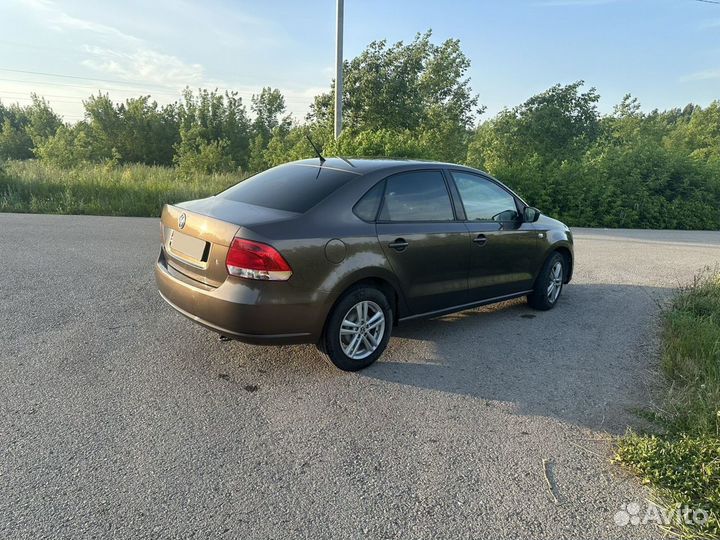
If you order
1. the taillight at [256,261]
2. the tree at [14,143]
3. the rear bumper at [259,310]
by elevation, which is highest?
the tree at [14,143]

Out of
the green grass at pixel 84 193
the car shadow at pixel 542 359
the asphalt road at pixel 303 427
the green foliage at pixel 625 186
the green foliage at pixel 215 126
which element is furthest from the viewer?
the green foliage at pixel 215 126

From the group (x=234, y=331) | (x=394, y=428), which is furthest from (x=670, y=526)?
(x=234, y=331)

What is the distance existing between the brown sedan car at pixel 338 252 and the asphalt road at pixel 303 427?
1.49 ft

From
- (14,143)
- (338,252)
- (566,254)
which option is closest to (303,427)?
(338,252)

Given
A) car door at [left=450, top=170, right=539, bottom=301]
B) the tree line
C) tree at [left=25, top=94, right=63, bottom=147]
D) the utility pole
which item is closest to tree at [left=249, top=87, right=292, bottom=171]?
the tree line

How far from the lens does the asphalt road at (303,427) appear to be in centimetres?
236

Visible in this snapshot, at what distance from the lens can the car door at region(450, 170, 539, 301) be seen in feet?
16.0

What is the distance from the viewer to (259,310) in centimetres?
342

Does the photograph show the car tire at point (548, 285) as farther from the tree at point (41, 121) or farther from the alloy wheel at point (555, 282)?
the tree at point (41, 121)

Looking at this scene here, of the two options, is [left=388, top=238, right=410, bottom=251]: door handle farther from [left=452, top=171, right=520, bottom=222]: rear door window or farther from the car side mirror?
the car side mirror

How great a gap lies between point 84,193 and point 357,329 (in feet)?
39.7

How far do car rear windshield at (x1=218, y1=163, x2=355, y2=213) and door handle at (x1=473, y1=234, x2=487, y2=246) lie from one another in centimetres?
144

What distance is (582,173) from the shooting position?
53.7 ft

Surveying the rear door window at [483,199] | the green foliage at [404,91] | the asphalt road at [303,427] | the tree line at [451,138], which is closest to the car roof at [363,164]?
the rear door window at [483,199]
